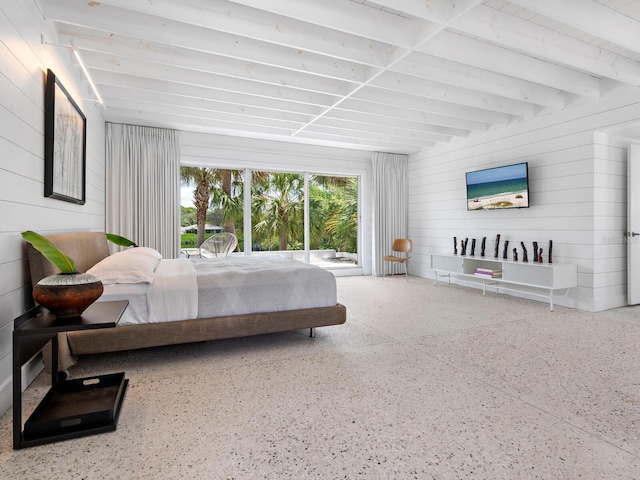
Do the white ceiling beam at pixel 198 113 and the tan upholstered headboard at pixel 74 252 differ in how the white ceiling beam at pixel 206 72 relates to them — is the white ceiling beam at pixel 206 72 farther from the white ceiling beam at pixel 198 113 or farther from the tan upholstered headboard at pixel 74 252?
the tan upholstered headboard at pixel 74 252

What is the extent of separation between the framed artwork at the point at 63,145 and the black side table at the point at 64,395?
1.19 metres

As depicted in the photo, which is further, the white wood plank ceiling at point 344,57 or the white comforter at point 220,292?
the white wood plank ceiling at point 344,57

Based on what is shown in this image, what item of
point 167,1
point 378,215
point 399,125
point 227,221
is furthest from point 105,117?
point 378,215

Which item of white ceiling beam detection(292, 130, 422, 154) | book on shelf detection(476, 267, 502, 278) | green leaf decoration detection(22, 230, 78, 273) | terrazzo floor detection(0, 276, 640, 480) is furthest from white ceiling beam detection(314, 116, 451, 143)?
green leaf decoration detection(22, 230, 78, 273)

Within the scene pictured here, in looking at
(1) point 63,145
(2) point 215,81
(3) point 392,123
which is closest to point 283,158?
(3) point 392,123

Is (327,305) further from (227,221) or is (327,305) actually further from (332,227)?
(332,227)

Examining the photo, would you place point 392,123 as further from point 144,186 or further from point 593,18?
point 144,186

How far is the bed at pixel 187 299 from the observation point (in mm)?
2436

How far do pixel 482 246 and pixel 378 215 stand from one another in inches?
81.1

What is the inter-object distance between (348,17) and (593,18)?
1834 millimetres

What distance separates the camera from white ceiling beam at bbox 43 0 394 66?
2.57 meters

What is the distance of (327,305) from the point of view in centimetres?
311

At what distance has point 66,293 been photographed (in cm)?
166

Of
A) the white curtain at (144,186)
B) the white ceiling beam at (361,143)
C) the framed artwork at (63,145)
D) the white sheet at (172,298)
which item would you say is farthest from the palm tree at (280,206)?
the white sheet at (172,298)
